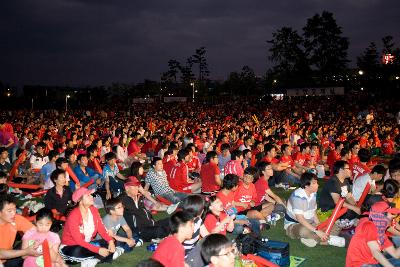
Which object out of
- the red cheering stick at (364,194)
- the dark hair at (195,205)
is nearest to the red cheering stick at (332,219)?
the red cheering stick at (364,194)

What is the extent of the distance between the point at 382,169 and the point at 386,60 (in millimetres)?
39738

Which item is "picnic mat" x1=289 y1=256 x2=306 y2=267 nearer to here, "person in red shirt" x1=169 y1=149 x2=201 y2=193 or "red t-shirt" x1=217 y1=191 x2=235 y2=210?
"red t-shirt" x1=217 y1=191 x2=235 y2=210

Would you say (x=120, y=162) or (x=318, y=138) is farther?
(x=318, y=138)

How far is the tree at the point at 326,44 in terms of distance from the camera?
6375 cm

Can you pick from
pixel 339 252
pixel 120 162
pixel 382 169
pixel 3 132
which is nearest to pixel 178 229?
pixel 339 252

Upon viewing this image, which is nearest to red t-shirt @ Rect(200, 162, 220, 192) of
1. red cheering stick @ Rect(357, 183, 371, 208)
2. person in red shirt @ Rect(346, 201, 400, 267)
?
red cheering stick @ Rect(357, 183, 371, 208)

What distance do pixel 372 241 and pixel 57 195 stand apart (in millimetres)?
5334

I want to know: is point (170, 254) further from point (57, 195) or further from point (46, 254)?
point (57, 195)

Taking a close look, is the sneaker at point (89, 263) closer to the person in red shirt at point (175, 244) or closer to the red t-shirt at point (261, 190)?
the person in red shirt at point (175, 244)

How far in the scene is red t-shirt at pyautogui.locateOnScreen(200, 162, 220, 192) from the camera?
9.10m

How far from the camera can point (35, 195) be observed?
9602 mm

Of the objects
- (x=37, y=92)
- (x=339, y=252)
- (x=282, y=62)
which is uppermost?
(x=282, y=62)

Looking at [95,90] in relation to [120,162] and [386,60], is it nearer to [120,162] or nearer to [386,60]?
[386,60]

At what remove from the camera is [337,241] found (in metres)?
6.32
